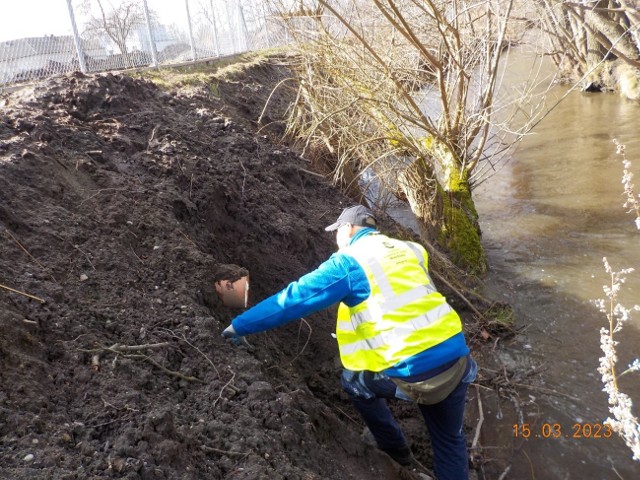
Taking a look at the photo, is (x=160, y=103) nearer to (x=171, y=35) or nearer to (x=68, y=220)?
(x=68, y=220)

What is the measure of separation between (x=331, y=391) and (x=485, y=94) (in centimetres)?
474

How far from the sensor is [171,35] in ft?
38.6

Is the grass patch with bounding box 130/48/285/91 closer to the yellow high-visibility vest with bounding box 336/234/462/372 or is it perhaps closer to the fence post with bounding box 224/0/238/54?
the fence post with bounding box 224/0/238/54

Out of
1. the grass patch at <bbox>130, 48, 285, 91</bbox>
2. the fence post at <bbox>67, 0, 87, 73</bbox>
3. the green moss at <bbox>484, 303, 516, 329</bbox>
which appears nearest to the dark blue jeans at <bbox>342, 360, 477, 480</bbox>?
the green moss at <bbox>484, 303, 516, 329</bbox>

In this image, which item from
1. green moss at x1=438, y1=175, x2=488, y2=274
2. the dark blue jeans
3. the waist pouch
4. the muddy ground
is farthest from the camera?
green moss at x1=438, y1=175, x2=488, y2=274

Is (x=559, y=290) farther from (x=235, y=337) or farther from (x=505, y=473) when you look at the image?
(x=235, y=337)

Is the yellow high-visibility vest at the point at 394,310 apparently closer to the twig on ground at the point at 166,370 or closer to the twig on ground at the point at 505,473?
the twig on ground at the point at 166,370

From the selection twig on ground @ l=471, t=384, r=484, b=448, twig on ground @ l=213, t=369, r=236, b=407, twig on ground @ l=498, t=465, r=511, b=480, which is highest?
twig on ground @ l=213, t=369, r=236, b=407

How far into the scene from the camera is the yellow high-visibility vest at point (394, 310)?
2.95m

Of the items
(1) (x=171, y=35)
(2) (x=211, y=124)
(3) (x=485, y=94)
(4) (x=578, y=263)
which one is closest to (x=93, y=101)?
(2) (x=211, y=124)

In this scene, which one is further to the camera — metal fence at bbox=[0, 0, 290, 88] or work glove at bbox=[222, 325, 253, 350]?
metal fence at bbox=[0, 0, 290, 88]

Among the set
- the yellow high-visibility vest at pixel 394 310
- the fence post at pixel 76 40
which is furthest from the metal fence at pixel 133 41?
the yellow high-visibility vest at pixel 394 310
